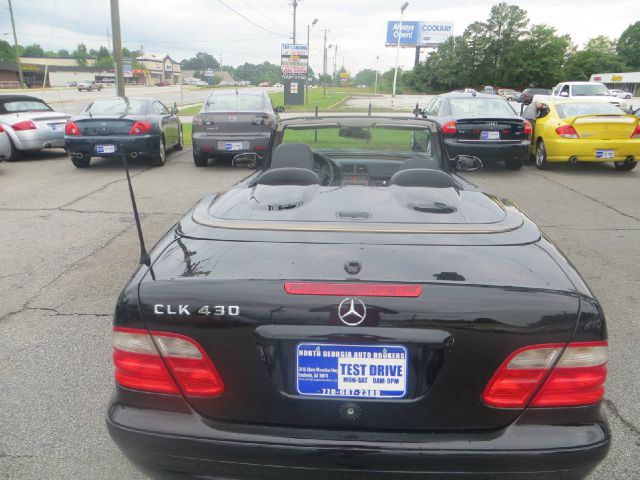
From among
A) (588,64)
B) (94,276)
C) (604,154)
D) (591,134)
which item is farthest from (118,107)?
(588,64)

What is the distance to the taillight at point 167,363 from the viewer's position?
1.65 meters

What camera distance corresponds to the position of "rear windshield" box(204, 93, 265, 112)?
11151 mm

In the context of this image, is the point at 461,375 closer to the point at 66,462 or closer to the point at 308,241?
the point at 308,241

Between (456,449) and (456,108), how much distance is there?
33.9 ft

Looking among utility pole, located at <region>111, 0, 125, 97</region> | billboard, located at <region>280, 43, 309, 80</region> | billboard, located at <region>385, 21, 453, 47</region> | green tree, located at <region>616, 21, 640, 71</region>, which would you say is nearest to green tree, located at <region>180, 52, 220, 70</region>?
billboard, located at <region>385, 21, 453, 47</region>

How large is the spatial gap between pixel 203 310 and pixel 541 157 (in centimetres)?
1109

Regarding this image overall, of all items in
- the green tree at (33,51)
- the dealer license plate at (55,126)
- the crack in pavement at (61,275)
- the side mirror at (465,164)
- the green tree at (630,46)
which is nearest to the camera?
the side mirror at (465,164)

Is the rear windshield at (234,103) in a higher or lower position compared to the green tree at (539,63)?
lower

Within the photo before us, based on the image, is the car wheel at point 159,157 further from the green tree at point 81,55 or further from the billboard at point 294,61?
the green tree at point 81,55

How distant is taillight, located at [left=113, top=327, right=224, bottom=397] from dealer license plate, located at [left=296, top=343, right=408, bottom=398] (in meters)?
0.29

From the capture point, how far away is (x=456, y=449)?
1.59m

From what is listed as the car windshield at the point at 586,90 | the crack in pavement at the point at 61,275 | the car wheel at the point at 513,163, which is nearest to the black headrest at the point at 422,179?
the crack in pavement at the point at 61,275

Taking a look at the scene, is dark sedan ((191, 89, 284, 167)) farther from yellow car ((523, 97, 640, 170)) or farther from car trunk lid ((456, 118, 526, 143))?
yellow car ((523, 97, 640, 170))

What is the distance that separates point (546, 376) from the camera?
5.30 feet
